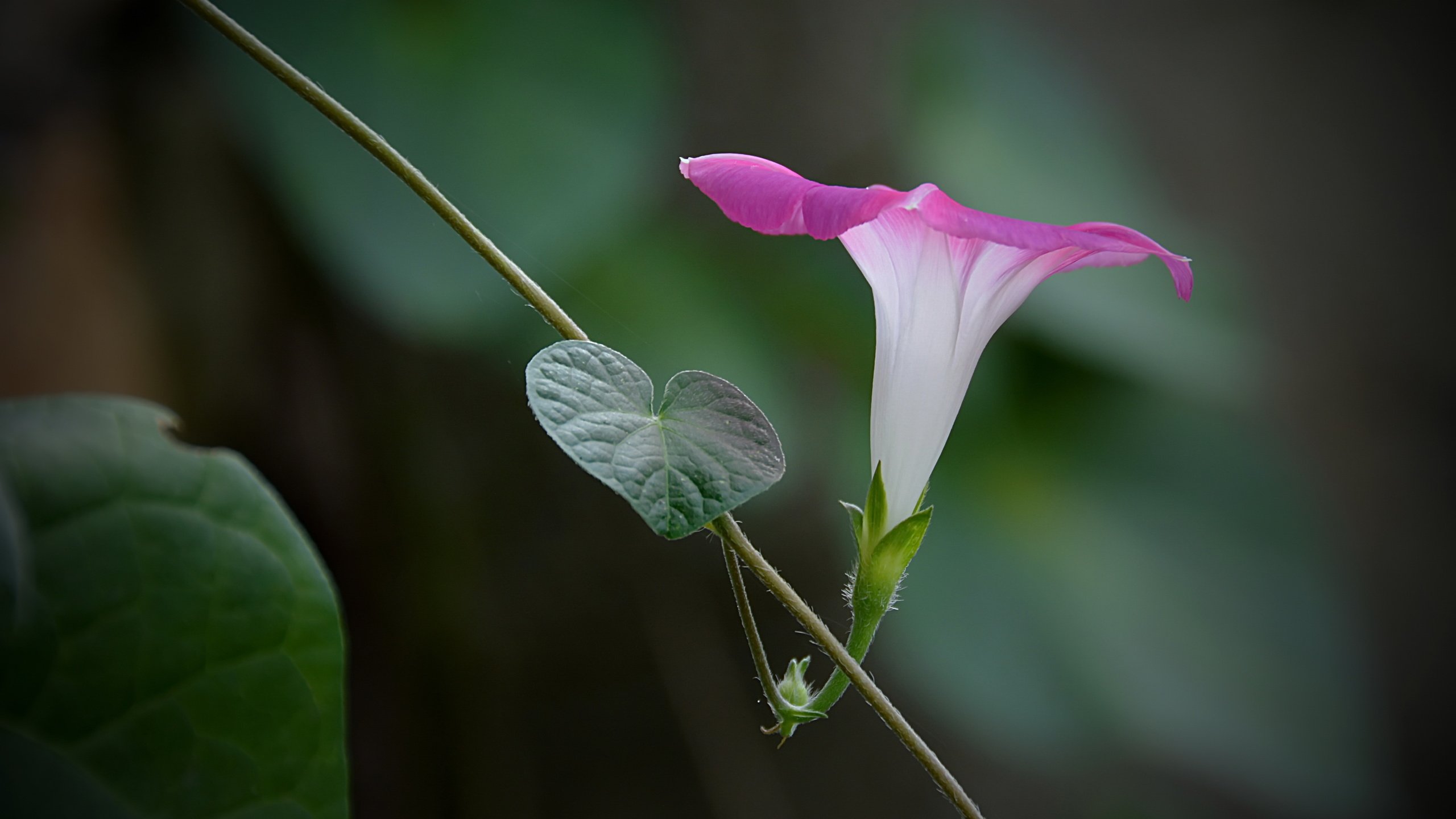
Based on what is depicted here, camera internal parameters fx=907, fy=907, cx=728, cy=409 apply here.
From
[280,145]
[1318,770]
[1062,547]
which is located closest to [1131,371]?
[1062,547]

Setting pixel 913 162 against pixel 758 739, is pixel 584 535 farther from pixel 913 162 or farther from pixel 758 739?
pixel 913 162

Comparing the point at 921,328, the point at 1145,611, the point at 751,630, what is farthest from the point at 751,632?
the point at 1145,611

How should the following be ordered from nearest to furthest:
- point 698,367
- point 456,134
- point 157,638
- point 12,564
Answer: point 12,564, point 157,638, point 456,134, point 698,367

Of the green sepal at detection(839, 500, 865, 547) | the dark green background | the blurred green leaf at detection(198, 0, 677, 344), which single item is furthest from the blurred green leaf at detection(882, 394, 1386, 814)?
the green sepal at detection(839, 500, 865, 547)

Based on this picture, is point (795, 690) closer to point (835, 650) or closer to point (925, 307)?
point (835, 650)

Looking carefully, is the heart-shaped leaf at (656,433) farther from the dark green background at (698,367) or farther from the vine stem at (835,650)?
the dark green background at (698,367)

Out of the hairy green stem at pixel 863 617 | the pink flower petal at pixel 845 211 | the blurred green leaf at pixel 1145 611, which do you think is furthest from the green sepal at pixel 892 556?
the blurred green leaf at pixel 1145 611
